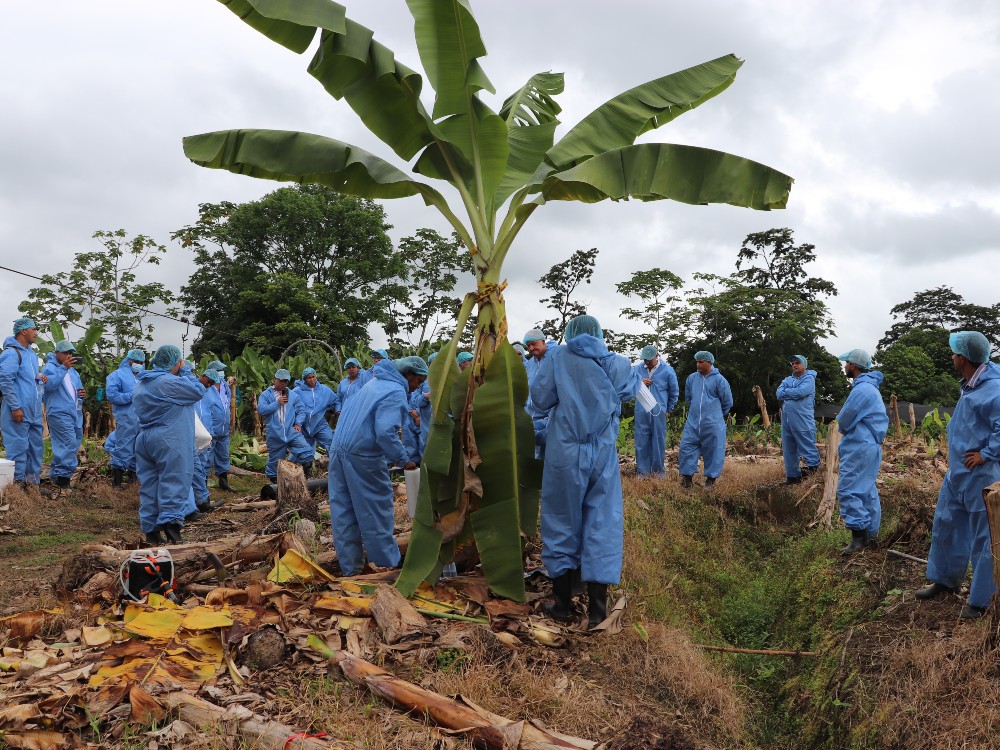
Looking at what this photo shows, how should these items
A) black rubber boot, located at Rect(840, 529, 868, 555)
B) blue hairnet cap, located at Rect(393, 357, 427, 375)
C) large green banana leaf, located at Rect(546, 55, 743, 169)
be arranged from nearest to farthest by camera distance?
large green banana leaf, located at Rect(546, 55, 743, 169)
blue hairnet cap, located at Rect(393, 357, 427, 375)
black rubber boot, located at Rect(840, 529, 868, 555)

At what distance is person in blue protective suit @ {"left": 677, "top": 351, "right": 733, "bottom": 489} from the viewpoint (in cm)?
1185

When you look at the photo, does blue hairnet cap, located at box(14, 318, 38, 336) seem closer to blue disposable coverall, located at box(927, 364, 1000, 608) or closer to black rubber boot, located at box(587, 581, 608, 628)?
black rubber boot, located at box(587, 581, 608, 628)

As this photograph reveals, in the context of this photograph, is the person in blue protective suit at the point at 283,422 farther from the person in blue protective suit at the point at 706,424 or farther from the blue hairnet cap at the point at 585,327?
the blue hairnet cap at the point at 585,327

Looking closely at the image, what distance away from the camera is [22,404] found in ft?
38.0

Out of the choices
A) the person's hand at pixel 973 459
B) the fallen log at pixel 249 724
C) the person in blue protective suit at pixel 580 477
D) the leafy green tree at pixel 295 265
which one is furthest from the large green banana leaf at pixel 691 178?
the leafy green tree at pixel 295 265

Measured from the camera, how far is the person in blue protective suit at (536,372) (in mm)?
6176

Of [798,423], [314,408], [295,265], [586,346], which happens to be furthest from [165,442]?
[295,265]

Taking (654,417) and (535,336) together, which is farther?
(654,417)

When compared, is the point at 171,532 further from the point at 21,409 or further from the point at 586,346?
the point at 586,346

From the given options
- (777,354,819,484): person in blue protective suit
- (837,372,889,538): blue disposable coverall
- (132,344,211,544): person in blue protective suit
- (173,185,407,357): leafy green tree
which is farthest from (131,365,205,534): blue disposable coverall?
(173,185,407,357): leafy green tree

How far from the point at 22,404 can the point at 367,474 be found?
311 inches

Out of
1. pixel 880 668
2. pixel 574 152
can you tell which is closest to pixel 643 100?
pixel 574 152

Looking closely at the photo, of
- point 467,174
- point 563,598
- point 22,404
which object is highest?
point 467,174

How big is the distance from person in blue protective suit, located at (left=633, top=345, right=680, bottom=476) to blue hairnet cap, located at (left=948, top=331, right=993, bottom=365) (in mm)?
6500
